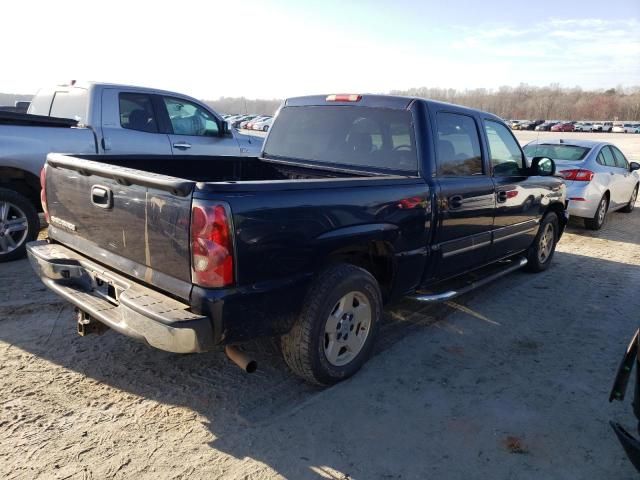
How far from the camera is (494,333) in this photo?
4.39 m

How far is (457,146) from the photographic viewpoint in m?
4.29

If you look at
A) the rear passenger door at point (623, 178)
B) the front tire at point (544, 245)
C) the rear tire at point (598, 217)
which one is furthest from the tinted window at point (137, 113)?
the rear passenger door at point (623, 178)

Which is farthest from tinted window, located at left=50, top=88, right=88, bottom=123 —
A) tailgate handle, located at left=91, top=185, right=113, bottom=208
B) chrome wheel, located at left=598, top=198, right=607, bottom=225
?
chrome wheel, located at left=598, top=198, right=607, bottom=225

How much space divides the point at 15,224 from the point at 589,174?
28.1 ft

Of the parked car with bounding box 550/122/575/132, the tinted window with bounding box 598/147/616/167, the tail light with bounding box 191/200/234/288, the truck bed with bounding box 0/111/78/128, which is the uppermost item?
the parked car with bounding box 550/122/575/132

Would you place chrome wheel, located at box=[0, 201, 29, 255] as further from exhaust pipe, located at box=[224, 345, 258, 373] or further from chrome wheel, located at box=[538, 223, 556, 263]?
chrome wheel, located at box=[538, 223, 556, 263]

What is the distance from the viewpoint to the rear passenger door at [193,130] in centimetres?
717

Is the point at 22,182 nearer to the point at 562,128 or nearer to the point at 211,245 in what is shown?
the point at 211,245

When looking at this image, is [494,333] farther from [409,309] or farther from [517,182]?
[517,182]

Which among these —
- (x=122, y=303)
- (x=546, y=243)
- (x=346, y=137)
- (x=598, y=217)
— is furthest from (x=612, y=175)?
(x=122, y=303)

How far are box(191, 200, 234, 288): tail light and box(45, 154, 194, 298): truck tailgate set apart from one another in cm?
6

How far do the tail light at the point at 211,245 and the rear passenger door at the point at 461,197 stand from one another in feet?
6.49

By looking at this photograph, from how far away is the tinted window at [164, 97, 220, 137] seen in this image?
721cm

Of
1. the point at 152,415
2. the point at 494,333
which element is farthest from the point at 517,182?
the point at 152,415
